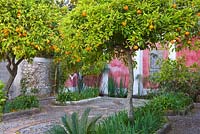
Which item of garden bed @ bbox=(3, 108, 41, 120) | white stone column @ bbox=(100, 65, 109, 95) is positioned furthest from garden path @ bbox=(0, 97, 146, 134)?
white stone column @ bbox=(100, 65, 109, 95)

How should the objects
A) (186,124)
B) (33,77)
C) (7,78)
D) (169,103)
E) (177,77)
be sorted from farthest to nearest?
(33,77) → (7,78) → (177,77) → (169,103) → (186,124)

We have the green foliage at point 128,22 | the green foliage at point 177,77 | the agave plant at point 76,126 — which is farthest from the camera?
the green foliage at point 177,77

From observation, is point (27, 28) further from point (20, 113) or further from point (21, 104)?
point (21, 104)

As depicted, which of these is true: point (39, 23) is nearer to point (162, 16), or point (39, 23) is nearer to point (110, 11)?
point (110, 11)

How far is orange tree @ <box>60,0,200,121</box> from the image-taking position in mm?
6633

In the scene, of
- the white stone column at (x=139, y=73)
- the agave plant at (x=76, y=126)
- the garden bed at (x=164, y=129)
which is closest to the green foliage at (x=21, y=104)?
the garden bed at (x=164, y=129)

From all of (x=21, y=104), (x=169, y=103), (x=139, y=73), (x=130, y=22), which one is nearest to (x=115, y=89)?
(x=139, y=73)

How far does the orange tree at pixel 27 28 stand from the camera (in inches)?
339

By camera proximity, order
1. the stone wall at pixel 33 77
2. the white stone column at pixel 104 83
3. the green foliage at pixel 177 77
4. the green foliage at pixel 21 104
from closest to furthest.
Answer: the green foliage at pixel 21 104, the green foliage at pixel 177 77, the stone wall at pixel 33 77, the white stone column at pixel 104 83

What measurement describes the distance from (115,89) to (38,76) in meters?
3.61

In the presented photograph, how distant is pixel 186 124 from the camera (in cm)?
955

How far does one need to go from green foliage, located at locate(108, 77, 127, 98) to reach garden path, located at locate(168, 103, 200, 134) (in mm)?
6195

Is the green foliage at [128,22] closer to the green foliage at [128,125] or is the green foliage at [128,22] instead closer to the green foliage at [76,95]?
the green foliage at [128,125]

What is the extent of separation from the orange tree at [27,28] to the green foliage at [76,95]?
5.66 meters
